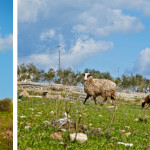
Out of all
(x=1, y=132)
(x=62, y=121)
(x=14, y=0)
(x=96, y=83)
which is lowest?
(x=1, y=132)

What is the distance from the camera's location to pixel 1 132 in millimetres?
10180

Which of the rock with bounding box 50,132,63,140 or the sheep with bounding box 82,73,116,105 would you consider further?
the sheep with bounding box 82,73,116,105

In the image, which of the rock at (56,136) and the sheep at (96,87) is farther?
the sheep at (96,87)

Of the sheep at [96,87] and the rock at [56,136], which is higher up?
the sheep at [96,87]

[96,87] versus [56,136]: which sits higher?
[96,87]

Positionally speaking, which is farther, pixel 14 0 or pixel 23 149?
pixel 23 149

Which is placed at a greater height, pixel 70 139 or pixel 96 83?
pixel 96 83

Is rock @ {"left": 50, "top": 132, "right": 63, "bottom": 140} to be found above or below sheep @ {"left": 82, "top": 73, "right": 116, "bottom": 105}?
below

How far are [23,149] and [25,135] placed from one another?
1024mm

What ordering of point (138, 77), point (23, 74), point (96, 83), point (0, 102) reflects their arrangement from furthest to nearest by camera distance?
point (138, 77) < point (23, 74) < point (96, 83) < point (0, 102)

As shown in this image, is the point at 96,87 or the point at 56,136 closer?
the point at 56,136

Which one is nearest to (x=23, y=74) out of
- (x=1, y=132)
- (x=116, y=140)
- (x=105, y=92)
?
(x=105, y=92)

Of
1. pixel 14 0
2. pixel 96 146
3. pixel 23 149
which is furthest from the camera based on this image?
pixel 96 146

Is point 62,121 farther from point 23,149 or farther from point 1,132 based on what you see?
point 1,132
